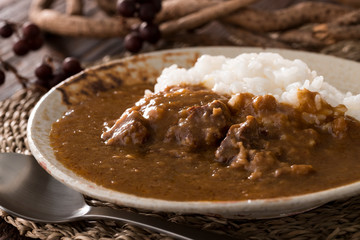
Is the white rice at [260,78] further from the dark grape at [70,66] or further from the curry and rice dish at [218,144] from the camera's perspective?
the dark grape at [70,66]

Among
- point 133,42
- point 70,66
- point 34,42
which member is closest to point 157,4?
point 133,42

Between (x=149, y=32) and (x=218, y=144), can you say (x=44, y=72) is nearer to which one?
(x=149, y=32)

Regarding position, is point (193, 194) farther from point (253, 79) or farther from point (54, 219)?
point (253, 79)

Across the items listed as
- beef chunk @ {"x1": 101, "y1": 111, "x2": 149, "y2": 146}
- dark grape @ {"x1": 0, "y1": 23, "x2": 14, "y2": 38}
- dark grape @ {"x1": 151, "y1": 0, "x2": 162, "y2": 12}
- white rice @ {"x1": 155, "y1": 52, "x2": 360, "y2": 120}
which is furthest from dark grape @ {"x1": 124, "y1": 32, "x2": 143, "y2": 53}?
beef chunk @ {"x1": 101, "y1": 111, "x2": 149, "y2": 146}

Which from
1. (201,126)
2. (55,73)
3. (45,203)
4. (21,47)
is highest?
(21,47)

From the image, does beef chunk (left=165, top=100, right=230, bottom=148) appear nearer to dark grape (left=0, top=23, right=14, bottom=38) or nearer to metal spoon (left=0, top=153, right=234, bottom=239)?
metal spoon (left=0, top=153, right=234, bottom=239)

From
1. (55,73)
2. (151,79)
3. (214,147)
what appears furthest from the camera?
(55,73)
